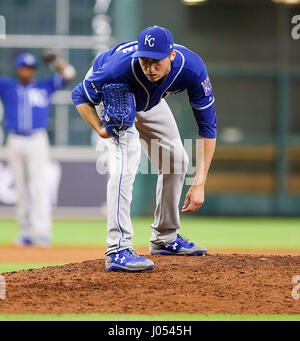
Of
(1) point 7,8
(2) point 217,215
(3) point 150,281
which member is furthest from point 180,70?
(1) point 7,8

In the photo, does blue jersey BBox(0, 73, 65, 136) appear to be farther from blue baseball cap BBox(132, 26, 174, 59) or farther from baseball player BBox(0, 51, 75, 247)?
blue baseball cap BBox(132, 26, 174, 59)

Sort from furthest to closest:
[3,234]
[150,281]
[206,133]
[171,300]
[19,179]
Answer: [3,234] < [19,179] < [206,133] < [150,281] < [171,300]

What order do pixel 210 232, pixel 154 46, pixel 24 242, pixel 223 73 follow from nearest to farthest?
pixel 154 46, pixel 24 242, pixel 210 232, pixel 223 73

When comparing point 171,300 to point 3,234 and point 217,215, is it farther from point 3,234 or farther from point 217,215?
point 217,215

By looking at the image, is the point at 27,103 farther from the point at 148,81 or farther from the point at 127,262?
the point at 127,262

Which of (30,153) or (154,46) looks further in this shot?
(30,153)

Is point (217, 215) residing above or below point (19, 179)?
below

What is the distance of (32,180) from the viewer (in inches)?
324

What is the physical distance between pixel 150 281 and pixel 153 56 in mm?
1371

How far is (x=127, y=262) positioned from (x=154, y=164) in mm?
944

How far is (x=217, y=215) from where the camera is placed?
12500 mm

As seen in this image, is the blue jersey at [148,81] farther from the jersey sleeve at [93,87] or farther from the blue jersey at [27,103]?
the blue jersey at [27,103]

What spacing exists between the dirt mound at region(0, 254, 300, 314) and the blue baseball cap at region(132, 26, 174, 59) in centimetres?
138

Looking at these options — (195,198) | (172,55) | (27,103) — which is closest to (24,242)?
(27,103)
